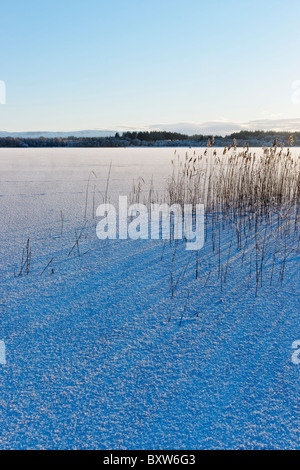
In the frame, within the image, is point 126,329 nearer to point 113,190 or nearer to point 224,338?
point 224,338

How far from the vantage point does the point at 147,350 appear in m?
1.12

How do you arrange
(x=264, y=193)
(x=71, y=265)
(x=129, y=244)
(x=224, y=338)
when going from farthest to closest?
(x=264, y=193)
(x=129, y=244)
(x=71, y=265)
(x=224, y=338)

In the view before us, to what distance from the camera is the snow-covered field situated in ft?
2.66

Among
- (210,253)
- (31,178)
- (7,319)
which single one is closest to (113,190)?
(31,178)

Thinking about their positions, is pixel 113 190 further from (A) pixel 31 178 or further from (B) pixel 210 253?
(B) pixel 210 253

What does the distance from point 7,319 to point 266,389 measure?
986mm

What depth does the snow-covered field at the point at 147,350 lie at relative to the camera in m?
0.81

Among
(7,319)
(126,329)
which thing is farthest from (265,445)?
(7,319)

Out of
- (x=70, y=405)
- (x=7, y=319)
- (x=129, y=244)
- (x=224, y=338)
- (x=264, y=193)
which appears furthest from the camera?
(x=264, y=193)

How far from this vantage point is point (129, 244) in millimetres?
2252

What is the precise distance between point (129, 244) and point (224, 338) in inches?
46.3
